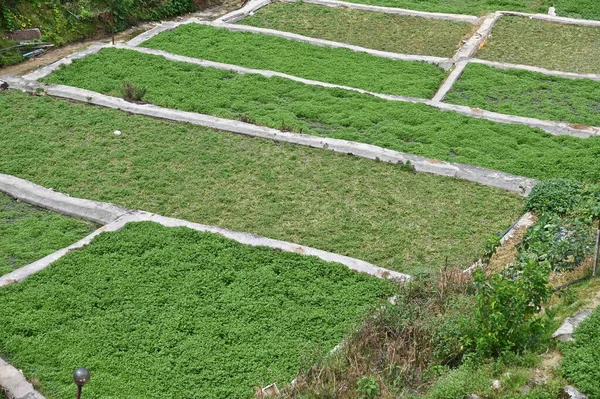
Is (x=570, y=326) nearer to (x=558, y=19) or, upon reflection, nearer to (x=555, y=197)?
(x=555, y=197)

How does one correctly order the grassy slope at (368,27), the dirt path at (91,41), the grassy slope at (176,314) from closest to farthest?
the grassy slope at (176,314), the dirt path at (91,41), the grassy slope at (368,27)

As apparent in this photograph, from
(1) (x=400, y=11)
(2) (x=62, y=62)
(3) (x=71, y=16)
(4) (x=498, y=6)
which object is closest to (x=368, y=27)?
(1) (x=400, y=11)

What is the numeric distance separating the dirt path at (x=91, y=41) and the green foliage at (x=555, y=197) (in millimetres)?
9228

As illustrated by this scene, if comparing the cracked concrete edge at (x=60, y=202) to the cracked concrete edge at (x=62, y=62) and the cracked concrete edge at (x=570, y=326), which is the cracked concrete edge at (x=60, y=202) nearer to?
the cracked concrete edge at (x=62, y=62)

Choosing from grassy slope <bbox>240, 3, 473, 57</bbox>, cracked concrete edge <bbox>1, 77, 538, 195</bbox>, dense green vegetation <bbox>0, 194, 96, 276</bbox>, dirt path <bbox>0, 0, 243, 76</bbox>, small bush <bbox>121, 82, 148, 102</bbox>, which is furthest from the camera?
grassy slope <bbox>240, 3, 473, 57</bbox>

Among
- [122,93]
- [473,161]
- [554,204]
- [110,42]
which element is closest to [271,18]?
[110,42]

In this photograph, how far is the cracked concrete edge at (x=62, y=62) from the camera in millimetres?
13891

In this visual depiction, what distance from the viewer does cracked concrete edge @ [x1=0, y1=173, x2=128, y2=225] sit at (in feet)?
31.8

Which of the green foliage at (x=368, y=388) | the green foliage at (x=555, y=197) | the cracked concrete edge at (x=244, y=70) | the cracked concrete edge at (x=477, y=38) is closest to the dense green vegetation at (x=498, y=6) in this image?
the cracked concrete edge at (x=477, y=38)

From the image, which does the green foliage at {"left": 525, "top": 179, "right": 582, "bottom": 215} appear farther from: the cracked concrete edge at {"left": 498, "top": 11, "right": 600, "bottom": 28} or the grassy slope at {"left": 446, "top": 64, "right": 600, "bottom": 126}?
the cracked concrete edge at {"left": 498, "top": 11, "right": 600, "bottom": 28}

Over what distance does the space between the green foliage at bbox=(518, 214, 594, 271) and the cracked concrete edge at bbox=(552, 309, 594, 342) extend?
0.84 meters

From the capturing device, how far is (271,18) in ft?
58.3

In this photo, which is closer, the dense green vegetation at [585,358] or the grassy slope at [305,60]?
the dense green vegetation at [585,358]

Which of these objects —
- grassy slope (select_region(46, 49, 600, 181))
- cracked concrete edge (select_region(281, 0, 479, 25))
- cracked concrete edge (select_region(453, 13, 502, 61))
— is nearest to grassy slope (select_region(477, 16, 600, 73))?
cracked concrete edge (select_region(453, 13, 502, 61))
